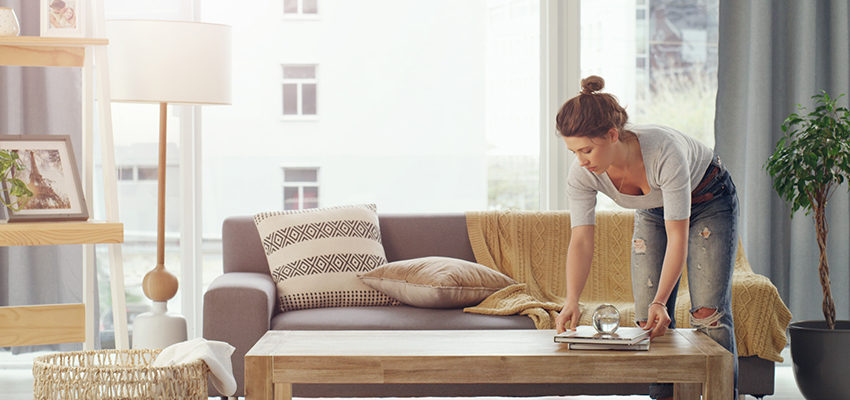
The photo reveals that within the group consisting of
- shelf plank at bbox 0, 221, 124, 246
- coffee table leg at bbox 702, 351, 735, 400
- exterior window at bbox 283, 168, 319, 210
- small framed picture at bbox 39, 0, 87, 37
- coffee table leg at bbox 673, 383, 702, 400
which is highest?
small framed picture at bbox 39, 0, 87, 37

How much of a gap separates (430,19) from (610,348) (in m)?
2.46

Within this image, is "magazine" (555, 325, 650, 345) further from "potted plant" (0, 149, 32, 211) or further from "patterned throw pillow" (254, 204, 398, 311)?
"potted plant" (0, 149, 32, 211)

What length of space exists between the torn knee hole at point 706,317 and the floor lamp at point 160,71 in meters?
1.88

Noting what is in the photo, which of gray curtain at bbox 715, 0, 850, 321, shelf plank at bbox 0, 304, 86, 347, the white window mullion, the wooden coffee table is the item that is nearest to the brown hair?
the wooden coffee table

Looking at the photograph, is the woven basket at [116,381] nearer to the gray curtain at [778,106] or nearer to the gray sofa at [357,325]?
the gray sofa at [357,325]

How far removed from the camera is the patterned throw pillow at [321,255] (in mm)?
3363

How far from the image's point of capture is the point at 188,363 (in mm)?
2225

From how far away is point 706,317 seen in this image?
2389 mm

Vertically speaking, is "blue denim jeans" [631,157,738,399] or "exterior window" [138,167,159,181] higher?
"exterior window" [138,167,159,181]

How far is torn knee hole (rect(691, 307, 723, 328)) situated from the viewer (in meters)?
2.38

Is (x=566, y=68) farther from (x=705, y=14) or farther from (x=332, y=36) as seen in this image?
(x=332, y=36)

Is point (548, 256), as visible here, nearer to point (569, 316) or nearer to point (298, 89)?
point (569, 316)

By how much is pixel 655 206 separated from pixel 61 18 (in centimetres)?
195

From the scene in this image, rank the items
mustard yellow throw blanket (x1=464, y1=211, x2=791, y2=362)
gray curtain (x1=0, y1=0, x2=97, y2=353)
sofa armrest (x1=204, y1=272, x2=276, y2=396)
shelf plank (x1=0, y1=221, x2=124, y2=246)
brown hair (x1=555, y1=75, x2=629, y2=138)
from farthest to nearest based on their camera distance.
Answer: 1. gray curtain (x1=0, y1=0, x2=97, y2=353)
2. mustard yellow throw blanket (x1=464, y1=211, x2=791, y2=362)
3. sofa armrest (x1=204, y1=272, x2=276, y2=396)
4. shelf plank (x1=0, y1=221, x2=124, y2=246)
5. brown hair (x1=555, y1=75, x2=629, y2=138)
